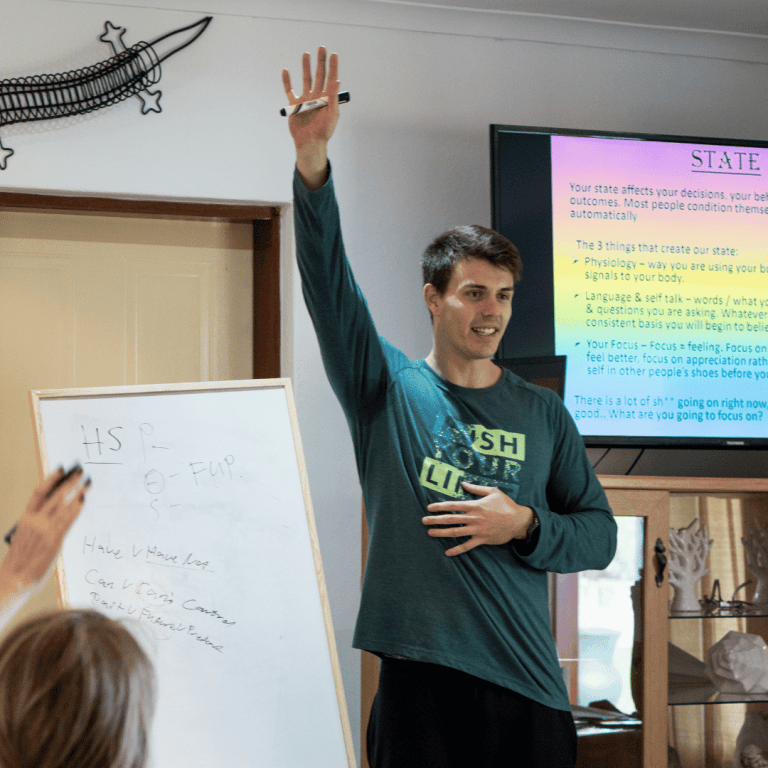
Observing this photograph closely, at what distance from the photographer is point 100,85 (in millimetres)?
2408

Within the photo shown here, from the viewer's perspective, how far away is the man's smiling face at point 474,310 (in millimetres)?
1600

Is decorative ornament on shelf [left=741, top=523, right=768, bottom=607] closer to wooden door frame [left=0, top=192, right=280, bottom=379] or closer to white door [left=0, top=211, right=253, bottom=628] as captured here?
wooden door frame [left=0, top=192, right=280, bottom=379]

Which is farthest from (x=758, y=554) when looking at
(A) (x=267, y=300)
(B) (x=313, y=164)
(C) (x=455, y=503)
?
(B) (x=313, y=164)

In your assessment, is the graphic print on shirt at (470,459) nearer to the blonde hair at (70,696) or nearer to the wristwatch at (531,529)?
the wristwatch at (531,529)

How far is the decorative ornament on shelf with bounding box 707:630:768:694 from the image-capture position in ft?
8.00

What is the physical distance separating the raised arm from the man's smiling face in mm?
333

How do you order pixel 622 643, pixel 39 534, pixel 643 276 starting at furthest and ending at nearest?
1. pixel 643 276
2. pixel 622 643
3. pixel 39 534

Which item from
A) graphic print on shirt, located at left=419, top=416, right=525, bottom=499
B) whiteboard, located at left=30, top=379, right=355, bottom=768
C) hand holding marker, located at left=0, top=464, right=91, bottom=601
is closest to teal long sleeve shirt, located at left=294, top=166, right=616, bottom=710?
graphic print on shirt, located at left=419, top=416, right=525, bottom=499

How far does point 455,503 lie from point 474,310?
1.16 feet

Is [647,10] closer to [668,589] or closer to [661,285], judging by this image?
[661,285]

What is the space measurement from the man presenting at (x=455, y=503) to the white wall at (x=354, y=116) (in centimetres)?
94

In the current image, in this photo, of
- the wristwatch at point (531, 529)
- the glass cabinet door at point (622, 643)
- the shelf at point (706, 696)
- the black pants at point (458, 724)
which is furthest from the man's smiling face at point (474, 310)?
the shelf at point (706, 696)

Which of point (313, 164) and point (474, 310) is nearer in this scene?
point (313, 164)

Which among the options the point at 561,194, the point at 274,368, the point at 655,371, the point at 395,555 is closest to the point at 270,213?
the point at 274,368
